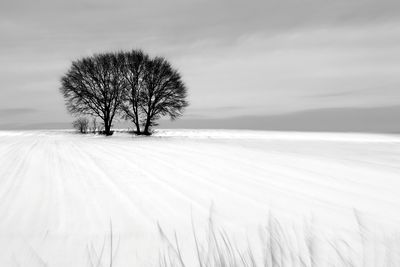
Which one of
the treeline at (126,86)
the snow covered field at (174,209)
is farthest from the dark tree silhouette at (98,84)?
the snow covered field at (174,209)

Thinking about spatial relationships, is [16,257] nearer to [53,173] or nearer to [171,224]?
[171,224]

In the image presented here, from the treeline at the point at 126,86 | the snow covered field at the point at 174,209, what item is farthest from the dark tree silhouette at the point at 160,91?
the snow covered field at the point at 174,209

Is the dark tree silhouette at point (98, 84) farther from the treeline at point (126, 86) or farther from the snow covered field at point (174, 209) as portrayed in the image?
the snow covered field at point (174, 209)

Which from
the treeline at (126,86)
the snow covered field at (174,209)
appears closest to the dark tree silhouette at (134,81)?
the treeline at (126,86)

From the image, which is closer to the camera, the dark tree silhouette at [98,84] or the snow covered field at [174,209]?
the snow covered field at [174,209]

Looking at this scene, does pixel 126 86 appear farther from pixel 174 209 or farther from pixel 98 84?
pixel 174 209

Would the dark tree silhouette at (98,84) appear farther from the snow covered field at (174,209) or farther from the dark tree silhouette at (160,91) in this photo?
the snow covered field at (174,209)

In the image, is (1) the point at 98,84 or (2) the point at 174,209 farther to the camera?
(1) the point at 98,84

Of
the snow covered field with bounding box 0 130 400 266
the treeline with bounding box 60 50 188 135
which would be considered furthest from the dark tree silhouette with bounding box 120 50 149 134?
the snow covered field with bounding box 0 130 400 266

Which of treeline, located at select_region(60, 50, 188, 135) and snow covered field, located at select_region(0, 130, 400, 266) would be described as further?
treeline, located at select_region(60, 50, 188, 135)

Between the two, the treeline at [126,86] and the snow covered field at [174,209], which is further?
the treeline at [126,86]

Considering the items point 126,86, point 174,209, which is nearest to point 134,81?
point 126,86

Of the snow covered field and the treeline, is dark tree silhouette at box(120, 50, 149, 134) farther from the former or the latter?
the snow covered field

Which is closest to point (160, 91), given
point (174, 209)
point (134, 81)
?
point (134, 81)
